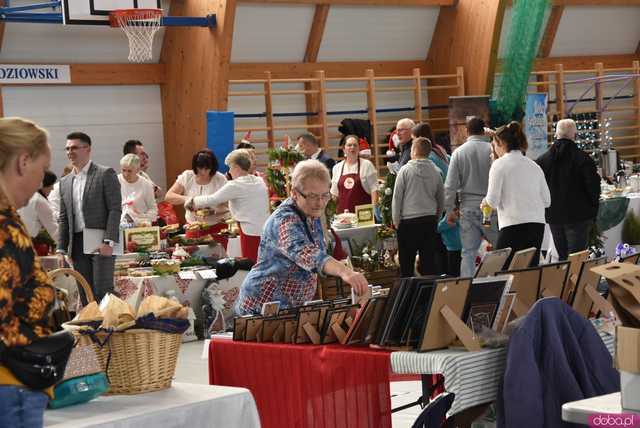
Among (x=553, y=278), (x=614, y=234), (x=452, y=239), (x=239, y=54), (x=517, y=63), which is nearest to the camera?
(x=553, y=278)

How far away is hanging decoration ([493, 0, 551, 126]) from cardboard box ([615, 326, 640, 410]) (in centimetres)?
1156

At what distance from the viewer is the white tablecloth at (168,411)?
2775 mm

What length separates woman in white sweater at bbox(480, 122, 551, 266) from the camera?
6801 mm

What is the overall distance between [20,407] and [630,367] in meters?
1.25

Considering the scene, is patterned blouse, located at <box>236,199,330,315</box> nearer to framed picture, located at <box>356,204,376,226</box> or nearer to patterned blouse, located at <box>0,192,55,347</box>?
patterned blouse, located at <box>0,192,55,347</box>

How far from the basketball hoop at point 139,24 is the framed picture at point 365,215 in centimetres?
294

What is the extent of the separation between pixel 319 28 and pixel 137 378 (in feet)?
35.3

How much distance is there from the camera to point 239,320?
3.90 metres

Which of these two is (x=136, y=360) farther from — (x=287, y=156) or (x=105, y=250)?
(x=287, y=156)

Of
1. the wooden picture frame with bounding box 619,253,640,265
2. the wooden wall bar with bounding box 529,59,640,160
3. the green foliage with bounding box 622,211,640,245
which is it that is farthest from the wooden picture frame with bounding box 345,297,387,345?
the wooden wall bar with bounding box 529,59,640,160

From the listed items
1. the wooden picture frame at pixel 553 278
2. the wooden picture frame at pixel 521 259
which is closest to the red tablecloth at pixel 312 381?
the wooden picture frame at pixel 553 278

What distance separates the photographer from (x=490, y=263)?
4203 millimetres

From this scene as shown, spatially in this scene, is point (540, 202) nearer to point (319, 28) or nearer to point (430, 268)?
point (430, 268)

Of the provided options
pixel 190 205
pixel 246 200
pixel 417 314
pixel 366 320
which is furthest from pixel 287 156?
pixel 417 314
